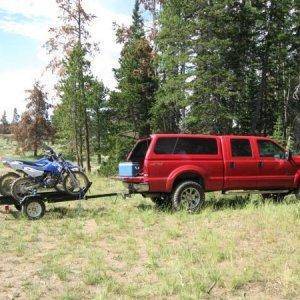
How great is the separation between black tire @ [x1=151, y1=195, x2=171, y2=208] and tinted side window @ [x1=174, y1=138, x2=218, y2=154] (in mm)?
1330

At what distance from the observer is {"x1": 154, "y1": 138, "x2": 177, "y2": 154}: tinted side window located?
12953mm

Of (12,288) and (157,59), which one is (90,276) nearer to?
(12,288)

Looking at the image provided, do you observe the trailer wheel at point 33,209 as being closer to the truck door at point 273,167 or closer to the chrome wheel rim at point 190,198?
the chrome wheel rim at point 190,198

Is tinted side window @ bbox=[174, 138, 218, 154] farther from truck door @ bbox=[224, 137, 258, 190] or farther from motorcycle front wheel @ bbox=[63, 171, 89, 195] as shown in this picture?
motorcycle front wheel @ bbox=[63, 171, 89, 195]

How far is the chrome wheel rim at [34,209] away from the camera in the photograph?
1252 centimetres

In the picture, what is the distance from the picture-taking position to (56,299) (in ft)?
21.9

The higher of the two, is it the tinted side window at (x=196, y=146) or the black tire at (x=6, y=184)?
the tinted side window at (x=196, y=146)

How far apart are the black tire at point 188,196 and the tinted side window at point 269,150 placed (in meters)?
2.19

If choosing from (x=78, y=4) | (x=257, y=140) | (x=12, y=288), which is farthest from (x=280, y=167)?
(x=78, y=4)

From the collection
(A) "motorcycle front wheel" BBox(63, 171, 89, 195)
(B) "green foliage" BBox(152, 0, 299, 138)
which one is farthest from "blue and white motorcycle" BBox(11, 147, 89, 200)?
(B) "green foliage" BBox(152, 0, 299, 138)

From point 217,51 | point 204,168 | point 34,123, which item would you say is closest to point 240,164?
point 204,168

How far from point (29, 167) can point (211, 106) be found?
48.8 feet

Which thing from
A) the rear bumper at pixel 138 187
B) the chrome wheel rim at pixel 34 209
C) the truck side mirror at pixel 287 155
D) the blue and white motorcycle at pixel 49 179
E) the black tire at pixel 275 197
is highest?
the truck side mirror at pixel 287 155

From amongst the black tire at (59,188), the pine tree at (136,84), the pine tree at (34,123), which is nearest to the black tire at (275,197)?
the black tire at (59,188)
